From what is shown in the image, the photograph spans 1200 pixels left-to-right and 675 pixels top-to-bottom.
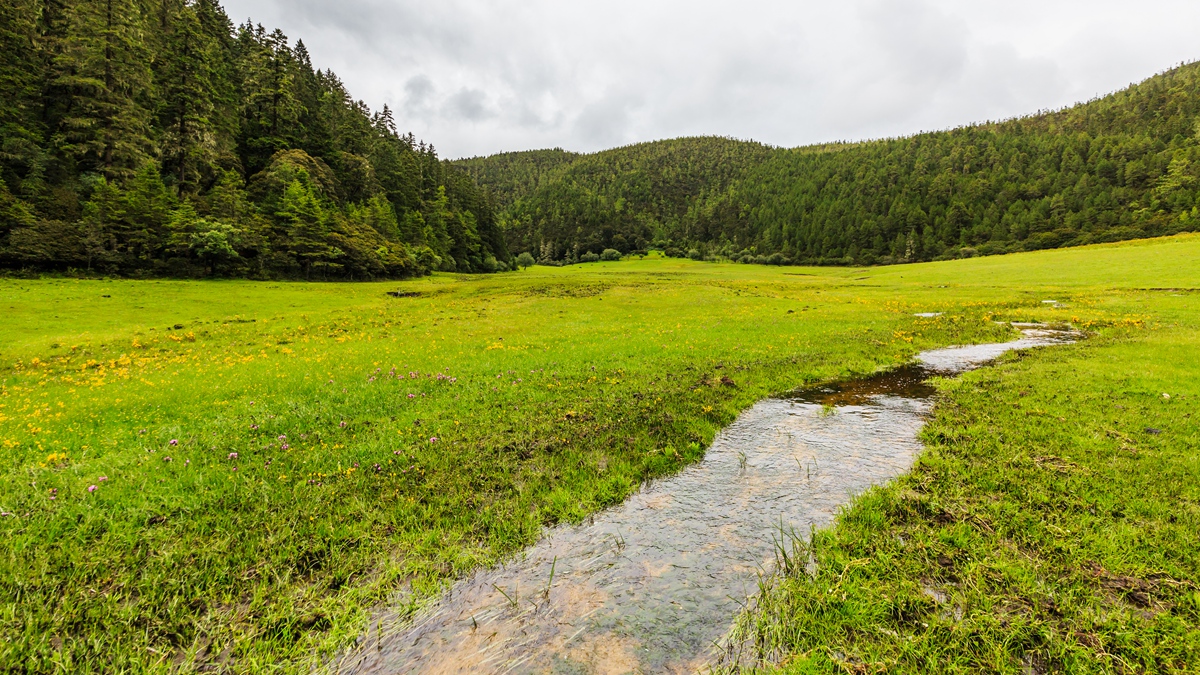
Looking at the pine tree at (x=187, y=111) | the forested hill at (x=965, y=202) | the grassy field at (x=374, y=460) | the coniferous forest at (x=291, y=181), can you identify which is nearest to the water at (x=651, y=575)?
the grassy field at (x=374, y=460)

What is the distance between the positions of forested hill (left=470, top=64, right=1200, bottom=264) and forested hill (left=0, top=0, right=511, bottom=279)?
10107 centimetres

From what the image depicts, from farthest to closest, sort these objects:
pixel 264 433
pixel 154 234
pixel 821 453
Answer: pixel 154 234
pixel 264 433
pixel 821 453

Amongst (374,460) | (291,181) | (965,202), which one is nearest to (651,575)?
(374,460)

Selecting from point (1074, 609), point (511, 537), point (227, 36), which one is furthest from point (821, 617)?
point (227, 36)

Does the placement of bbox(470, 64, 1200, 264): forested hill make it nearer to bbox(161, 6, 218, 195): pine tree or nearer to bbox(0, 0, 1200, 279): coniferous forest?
bbox(0, 0, 1200, 279): coniferous forest

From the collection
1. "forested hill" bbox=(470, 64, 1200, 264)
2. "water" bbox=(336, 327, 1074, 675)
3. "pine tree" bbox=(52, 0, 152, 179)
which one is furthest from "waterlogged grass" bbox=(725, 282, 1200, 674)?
"forested hill" bbox=(470, 64, 1200, 264)

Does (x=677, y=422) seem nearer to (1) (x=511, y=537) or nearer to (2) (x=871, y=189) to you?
(1) (x=511, y=537)

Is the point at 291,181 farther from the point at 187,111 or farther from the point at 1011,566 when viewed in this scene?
the point at 1011,566

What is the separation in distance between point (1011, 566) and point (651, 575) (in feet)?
14.6

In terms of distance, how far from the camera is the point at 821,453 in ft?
31.6

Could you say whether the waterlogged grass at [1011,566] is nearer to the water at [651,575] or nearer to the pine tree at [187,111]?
the water at [651,575]

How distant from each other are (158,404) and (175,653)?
10.7 meters

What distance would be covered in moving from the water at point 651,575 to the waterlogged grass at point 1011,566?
1.62ft

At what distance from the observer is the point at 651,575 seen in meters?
5.94
